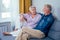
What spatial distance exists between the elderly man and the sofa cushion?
0.11m

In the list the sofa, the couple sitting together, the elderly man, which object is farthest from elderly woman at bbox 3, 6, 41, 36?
the sofa

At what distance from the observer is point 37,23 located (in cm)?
412

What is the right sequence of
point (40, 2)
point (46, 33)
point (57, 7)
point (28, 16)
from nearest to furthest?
point (46, 33) → point (57, 7) → point (28, 16) → point (40, 2)

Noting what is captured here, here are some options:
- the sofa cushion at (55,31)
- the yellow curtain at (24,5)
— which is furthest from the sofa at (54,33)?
the yellow curtain at (24,5)

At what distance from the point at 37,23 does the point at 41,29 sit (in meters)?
0.42

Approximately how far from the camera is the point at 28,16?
4.25m

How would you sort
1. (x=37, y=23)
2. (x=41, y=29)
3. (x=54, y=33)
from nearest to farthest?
(x=54, y=33), (x=41, y=29), (x=37, y=23)

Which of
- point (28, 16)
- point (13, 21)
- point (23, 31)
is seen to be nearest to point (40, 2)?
point (28, 16)

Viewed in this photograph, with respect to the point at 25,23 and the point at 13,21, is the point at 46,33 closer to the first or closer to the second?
the point at 25,23

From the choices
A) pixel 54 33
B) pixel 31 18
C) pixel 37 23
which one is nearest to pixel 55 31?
pixel 54 33

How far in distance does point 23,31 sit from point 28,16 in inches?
29.5

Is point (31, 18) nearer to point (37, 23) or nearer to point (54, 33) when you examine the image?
point (37, 23)

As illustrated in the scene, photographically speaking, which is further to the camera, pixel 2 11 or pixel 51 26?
pixel 2 11

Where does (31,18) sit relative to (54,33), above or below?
above
